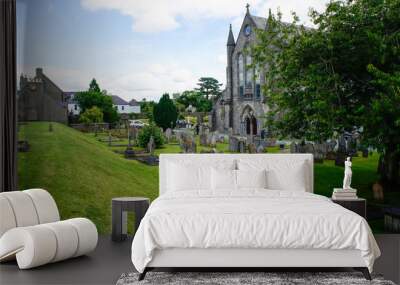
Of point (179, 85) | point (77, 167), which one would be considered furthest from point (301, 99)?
point (77, 167)

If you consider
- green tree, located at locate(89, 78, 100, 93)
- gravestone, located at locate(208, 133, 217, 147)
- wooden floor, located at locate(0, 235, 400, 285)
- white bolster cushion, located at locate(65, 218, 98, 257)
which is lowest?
wooden floor, located at locate(0, 235, 400, 285)

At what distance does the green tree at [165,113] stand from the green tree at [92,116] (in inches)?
31.8

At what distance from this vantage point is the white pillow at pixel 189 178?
22.2 ft

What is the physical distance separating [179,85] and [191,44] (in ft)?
1.95

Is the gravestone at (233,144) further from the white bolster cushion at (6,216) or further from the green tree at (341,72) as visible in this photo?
the white bolster cushion at (6,216)

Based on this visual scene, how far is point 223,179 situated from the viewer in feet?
21.8

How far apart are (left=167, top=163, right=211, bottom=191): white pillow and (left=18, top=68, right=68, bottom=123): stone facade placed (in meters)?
2.30

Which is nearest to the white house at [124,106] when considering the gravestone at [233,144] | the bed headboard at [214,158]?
the bed headboard at [214,158]

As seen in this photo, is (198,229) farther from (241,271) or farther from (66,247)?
(66,247)

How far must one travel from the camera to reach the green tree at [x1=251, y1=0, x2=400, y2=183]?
7551 mm

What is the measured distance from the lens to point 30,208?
19.3 ft

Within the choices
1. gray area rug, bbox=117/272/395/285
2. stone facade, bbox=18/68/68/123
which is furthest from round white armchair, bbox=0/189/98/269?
stone facade, bbox=18/68/68/123

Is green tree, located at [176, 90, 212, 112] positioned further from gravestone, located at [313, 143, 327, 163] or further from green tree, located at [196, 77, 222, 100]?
gravestone, located at [313, 143, 327, 163]

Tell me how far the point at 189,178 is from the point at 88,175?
1953mm
